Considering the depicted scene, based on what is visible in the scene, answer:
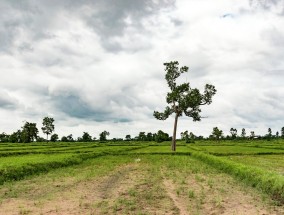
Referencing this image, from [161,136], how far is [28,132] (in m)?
44.8

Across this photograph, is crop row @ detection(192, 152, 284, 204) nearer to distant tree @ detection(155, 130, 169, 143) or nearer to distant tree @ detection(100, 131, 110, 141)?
distant tree @ detection(155, 130, 169, 143)

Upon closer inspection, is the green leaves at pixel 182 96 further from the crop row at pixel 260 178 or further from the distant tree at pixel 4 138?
the distant tree at pixel 4 138

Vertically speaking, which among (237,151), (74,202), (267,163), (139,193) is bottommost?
(74,202)

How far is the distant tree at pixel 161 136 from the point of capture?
116 m

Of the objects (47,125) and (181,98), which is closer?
(181,98)

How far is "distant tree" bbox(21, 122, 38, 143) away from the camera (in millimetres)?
119800

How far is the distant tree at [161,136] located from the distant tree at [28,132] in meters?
41.7

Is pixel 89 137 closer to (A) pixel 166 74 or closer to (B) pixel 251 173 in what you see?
(A) pixel 166 74

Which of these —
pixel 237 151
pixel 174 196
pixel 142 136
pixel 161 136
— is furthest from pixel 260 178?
pixel 142 136

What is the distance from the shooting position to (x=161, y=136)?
118 m

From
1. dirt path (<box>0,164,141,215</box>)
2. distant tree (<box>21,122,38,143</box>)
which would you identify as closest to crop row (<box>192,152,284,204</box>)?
dirt path (<box>0,164,141,215</box>)

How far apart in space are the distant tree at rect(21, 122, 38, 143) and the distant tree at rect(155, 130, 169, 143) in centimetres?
4174

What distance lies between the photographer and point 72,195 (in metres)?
15.7

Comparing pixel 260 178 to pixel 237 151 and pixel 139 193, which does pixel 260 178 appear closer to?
pixel 139 193
